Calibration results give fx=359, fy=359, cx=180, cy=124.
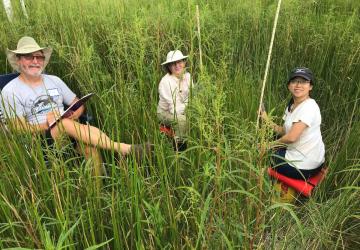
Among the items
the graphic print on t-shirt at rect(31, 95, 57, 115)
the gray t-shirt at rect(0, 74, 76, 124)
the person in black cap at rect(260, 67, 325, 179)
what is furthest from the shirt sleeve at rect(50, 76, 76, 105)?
the person in black cap at rect(260, 67, 325, 179)

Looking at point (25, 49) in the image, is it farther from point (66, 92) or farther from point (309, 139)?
point (309, 139)

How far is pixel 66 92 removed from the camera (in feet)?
9.68

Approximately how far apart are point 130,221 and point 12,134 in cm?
78

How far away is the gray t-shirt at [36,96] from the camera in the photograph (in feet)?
8.77

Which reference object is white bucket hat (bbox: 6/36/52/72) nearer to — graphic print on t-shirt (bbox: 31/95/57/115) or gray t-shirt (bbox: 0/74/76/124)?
→ gray t-shirt (bbox: 0/74/76/124)

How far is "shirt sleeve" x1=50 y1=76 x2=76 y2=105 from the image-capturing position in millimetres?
2917

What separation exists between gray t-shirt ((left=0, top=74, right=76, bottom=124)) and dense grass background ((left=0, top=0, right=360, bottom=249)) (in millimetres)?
159

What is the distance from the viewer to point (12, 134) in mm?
1756

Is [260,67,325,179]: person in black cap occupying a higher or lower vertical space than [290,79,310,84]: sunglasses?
lower

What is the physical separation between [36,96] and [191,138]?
1.68m

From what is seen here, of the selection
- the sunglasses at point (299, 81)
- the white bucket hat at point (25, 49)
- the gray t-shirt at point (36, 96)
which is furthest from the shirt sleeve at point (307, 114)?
the white bucket hat at point (25, 49)

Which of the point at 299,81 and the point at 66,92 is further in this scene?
the point at 66,92

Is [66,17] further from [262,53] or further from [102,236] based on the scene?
[102,236]

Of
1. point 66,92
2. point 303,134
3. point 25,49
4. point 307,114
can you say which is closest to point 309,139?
point 303,134
